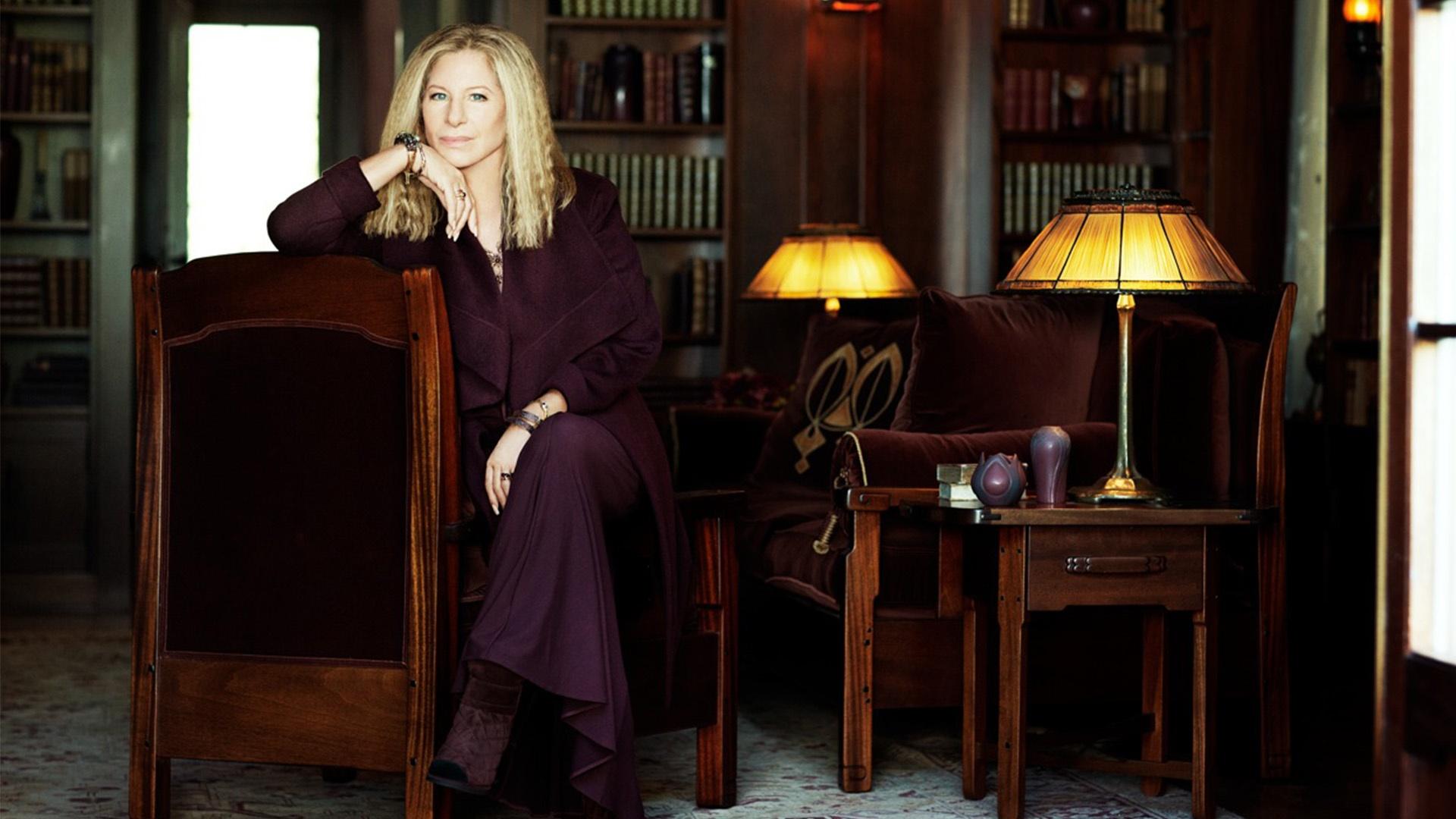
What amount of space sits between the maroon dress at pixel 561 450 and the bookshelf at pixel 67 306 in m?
3.42

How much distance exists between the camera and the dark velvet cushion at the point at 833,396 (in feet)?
13.6

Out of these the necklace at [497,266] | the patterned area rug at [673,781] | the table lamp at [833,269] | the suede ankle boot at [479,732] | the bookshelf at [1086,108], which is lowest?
the patterned area rug at [673,781]

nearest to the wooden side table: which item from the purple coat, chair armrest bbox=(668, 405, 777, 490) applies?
the purple coat

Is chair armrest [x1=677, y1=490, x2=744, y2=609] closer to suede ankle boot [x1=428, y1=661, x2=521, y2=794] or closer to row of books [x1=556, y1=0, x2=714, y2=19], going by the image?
suede ankle boot [x1=428, y1=661, x2=521, y2=794]

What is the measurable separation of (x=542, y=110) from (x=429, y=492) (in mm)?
763

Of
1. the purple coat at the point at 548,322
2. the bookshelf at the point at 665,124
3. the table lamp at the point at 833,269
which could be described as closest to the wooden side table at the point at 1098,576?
the purple coat at the point at 548,322

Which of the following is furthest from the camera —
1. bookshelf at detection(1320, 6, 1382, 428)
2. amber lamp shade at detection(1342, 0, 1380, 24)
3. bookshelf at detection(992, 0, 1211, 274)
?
bookshelf at detection(992, 0, 1211, 274)

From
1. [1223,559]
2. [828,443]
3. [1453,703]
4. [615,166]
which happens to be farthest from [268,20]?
[1453,703]

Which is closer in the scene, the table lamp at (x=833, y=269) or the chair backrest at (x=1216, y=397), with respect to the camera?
the chair backrest at (x=1216, y=397)

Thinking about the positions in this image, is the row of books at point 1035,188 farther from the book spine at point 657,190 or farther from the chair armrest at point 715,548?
the chair armrest at point 715,548

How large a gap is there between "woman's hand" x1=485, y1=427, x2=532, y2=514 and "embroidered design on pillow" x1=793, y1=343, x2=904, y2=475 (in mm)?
1589

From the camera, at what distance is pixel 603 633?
2.59 m

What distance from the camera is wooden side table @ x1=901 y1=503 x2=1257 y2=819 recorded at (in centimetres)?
288

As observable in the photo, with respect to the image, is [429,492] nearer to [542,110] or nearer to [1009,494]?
[542,110]
